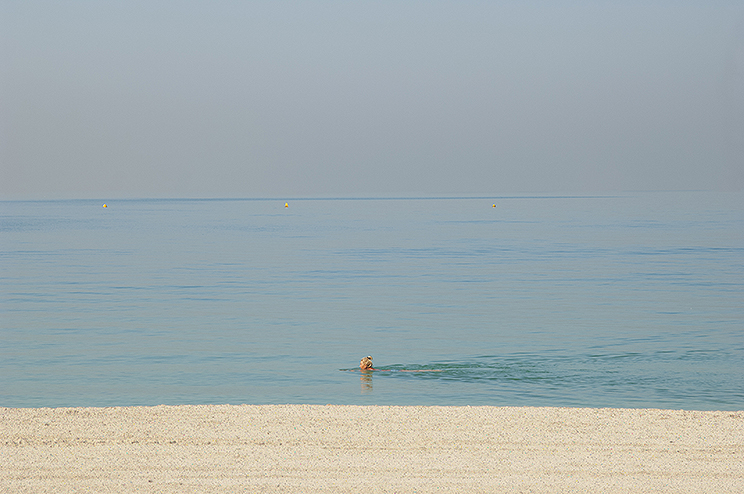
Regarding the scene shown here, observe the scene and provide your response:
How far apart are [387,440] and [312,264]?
36167mm

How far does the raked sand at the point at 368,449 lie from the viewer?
9.65 meters

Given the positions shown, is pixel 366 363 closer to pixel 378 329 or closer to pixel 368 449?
pixel 378 329

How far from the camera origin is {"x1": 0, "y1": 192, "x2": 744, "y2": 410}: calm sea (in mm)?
16859

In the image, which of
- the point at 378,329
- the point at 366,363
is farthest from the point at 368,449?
the point at 378,329

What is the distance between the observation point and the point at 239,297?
32969 millimetres

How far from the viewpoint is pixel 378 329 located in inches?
981

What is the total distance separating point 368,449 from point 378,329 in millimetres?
13832

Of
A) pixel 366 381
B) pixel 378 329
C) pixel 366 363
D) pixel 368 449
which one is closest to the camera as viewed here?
pixel 368 449

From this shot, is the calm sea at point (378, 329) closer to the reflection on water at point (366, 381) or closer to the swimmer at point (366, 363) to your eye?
the reflection on water at point (366, 381)

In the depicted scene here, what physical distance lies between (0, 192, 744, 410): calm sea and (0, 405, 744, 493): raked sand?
2.51 m

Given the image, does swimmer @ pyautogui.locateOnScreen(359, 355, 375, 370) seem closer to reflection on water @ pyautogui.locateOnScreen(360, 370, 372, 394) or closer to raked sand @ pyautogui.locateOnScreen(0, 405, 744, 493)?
reflection on water @ pyautogui.locateOnScreen(360, 370, 372, 394)

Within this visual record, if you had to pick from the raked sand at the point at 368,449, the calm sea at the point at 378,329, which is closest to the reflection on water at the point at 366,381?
the calm sea at the point at 378,329

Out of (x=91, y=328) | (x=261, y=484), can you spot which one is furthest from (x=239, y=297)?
(x=261, y=484)

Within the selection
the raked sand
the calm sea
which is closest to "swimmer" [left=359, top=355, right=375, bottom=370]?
the calm sea
